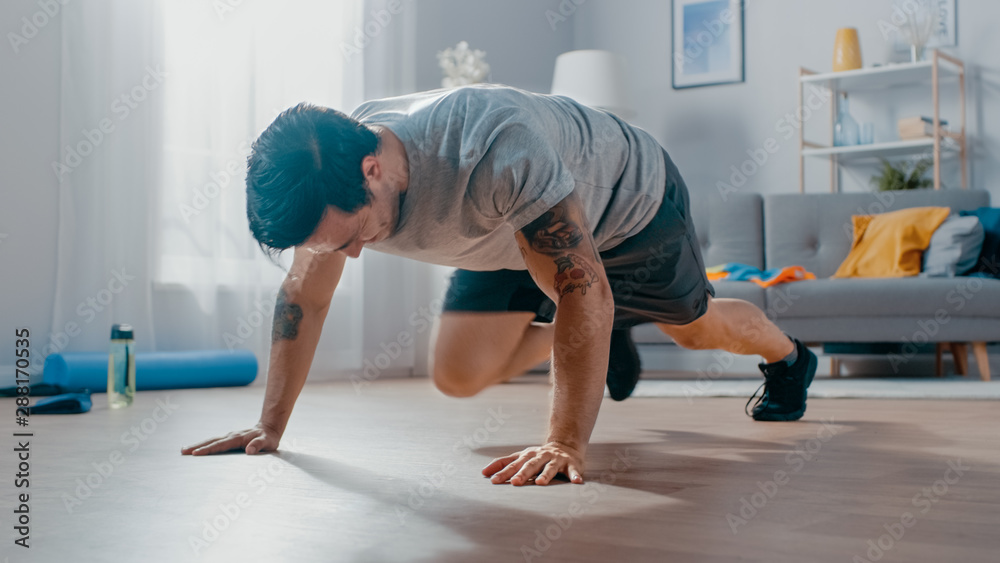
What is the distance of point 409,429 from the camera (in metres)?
1.91

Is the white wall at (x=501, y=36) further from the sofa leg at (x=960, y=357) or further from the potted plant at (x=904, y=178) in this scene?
the sofa leg at (x=960, y=357)

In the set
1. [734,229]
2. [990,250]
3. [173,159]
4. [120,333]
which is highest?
[173,159]

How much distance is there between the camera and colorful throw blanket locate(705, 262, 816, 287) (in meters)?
3.68

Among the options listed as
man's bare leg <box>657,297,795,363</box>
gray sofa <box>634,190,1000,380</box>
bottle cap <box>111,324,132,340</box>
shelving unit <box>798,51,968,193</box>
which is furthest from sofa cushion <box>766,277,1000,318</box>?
bottle cap <box>111,324,132,340</box>

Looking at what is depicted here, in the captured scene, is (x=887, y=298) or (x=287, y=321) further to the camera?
(x=887, y=298)

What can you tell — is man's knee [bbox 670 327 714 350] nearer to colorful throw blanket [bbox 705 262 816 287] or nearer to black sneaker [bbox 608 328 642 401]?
black sneaker [bbox 608 328 642 401]

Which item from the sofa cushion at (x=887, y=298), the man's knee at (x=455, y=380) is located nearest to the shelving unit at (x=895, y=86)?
the sofa cushion at (x=887, y=298)

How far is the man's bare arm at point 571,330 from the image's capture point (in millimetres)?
1146

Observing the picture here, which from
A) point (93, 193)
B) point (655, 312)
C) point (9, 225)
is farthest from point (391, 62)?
point (655, 312)

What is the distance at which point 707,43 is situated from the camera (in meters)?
5.29

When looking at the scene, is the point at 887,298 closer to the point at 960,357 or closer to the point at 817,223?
the point at 960,357

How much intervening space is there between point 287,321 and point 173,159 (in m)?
2.15

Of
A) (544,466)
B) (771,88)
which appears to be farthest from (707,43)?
(544,466)

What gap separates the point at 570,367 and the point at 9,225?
8.10 feet
